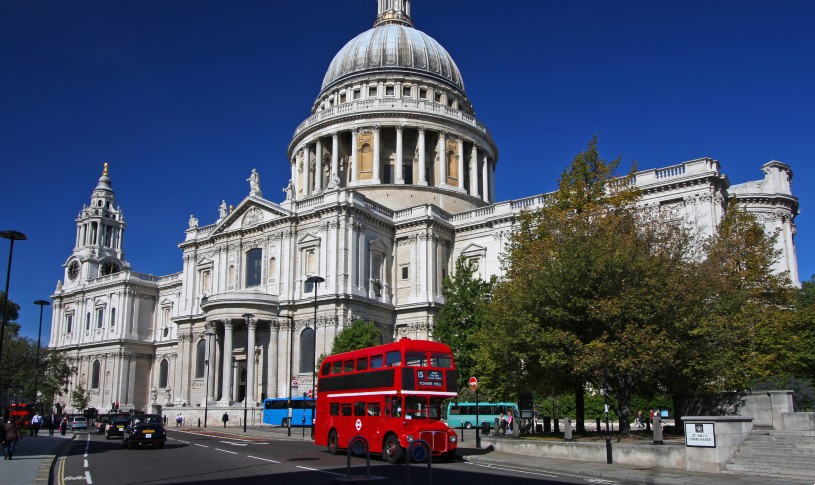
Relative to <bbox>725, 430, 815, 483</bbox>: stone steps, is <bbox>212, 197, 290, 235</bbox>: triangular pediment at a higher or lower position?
higher

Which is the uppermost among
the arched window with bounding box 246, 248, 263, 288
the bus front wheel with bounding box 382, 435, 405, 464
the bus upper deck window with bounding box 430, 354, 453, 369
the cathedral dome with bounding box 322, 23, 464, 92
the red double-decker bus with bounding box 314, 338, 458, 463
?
the cathedral dome with bounding box 322, 23, 464, 92

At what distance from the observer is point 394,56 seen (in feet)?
262

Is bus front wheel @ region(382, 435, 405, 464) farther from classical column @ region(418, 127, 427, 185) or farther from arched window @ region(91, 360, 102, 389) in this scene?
arched window @ region(91, 360, 102, 389)

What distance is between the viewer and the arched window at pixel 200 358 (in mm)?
63781

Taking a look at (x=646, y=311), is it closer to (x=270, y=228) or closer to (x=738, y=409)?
(x=738, y=409)

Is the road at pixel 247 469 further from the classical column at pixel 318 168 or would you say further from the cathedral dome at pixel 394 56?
the cathedral dome at pixel 394 56

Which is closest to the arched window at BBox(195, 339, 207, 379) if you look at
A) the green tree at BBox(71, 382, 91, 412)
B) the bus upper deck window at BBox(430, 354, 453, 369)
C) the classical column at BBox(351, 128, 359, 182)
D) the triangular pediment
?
the triangular pediment

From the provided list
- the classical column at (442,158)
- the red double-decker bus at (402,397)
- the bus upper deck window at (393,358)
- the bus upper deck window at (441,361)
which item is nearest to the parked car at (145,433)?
the red double-decker bus at (402,397)

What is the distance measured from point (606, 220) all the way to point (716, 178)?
22.0 m

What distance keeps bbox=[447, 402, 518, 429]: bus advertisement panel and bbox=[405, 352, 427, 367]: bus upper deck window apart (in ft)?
77.4

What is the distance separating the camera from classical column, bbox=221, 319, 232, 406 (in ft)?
185

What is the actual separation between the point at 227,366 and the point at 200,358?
9.68 meters

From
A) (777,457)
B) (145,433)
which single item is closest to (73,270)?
(145,433)

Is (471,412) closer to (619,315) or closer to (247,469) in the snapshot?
(619,315)
